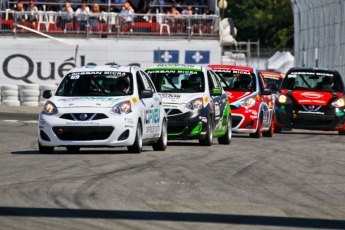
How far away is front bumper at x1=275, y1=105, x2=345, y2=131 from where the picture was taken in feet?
80.5

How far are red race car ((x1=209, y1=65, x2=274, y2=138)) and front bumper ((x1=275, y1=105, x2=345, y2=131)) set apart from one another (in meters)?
2.04

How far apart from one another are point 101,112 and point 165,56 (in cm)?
2295

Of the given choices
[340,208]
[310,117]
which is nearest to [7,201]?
[340,208]

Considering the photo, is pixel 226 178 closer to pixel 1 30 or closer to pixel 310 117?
pixel 310 117

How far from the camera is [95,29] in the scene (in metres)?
38.0

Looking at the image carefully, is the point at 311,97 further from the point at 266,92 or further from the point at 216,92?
the point at 216,92

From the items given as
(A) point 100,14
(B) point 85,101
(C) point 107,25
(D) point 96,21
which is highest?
(A) point 100,14

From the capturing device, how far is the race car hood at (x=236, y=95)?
21.4 m

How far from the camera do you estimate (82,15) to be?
1487 inches

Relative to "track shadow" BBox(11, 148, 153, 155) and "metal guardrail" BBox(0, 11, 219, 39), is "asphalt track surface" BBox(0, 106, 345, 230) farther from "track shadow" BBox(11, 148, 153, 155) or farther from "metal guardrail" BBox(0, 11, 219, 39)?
"metal guardrail" BBox(0, 11, 219, 39)

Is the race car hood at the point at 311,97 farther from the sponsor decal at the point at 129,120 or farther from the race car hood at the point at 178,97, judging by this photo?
the sponsor decal at the point at 129,120

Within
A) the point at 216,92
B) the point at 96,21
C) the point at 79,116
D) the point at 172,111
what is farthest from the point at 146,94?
the point at 96,21

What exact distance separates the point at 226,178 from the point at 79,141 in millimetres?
3557

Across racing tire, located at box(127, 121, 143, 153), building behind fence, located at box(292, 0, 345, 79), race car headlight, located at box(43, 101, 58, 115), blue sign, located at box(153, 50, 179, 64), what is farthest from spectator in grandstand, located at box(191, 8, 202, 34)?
race car headlight, located at box(43, 101, 58, 115)
